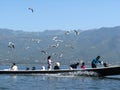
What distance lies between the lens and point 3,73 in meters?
63.1

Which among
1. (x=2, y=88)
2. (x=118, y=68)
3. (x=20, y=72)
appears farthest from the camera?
(x=20, y=72)

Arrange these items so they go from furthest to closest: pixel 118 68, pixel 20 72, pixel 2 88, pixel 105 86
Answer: pixel 20 72 → pixel 118 68 → pixel 105 86 → pixel 2 88

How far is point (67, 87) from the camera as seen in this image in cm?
4500

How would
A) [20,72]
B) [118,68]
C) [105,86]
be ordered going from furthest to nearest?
1. [20,72]
2. [118,68]
3. [105,86]

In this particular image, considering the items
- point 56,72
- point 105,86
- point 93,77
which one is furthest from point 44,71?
point 105,86

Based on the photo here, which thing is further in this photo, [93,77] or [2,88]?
[93,77]

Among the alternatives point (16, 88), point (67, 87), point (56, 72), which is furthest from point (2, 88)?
point (56, 72)

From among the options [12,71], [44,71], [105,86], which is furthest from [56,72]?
[105,86]

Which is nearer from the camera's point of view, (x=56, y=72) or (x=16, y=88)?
(x=16, y=88)

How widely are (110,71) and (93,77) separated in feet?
7.67

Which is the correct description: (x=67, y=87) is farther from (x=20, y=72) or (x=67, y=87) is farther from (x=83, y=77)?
(x=20, y=72)

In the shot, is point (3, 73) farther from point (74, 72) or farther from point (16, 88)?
point (16, 88)

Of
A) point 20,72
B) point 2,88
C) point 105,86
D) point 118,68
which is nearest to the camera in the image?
point 2,88

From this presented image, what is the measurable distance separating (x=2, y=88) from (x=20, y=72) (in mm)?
18037
